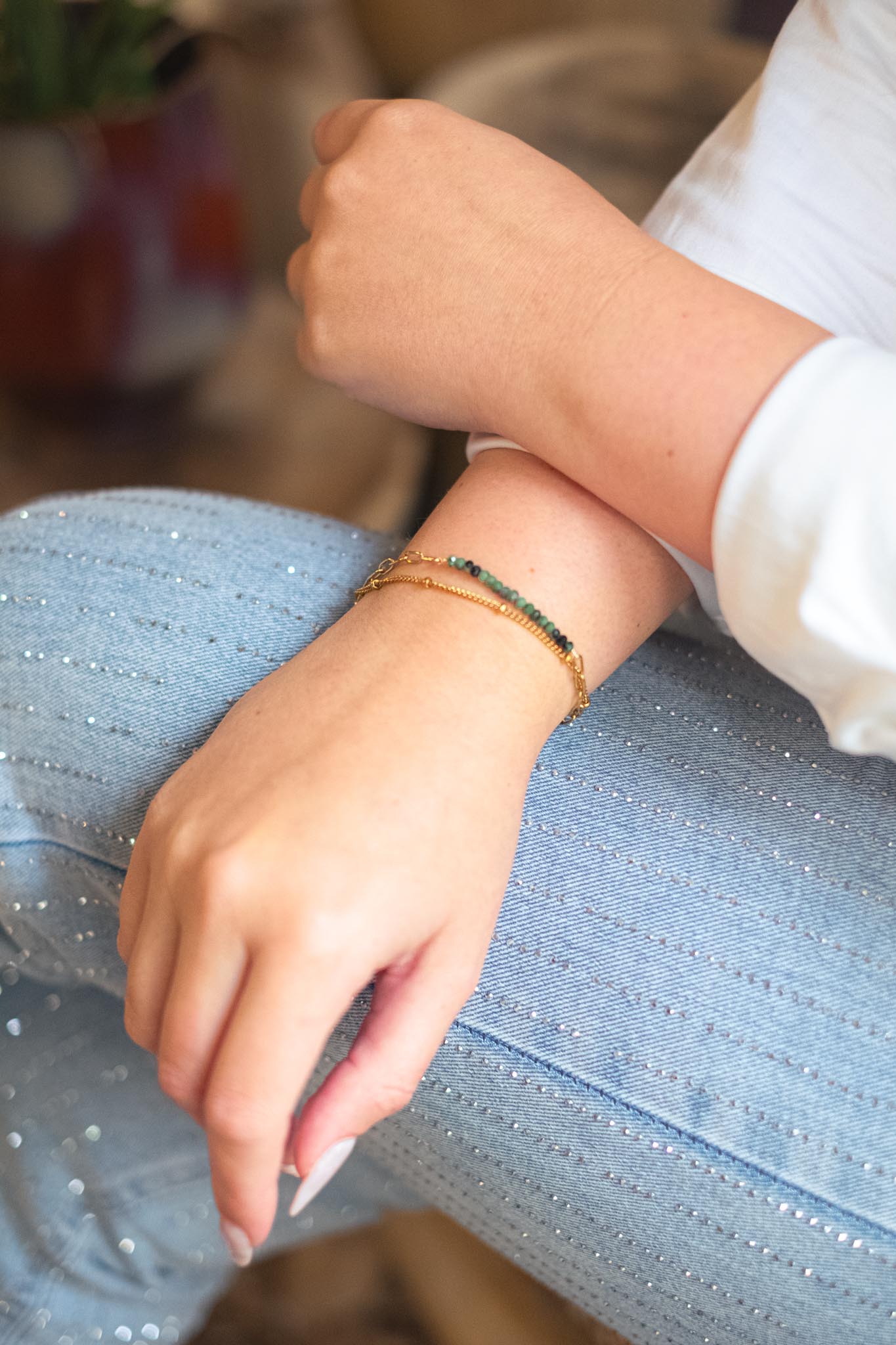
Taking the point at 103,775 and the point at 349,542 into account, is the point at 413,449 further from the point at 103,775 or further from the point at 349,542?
the point at 103,775

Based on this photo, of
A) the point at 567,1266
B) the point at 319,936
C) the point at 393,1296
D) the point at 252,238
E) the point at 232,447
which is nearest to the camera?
the point at 319,936

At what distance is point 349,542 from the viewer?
50 centimetres

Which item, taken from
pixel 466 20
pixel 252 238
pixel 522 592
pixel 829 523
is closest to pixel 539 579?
pixel 522 592

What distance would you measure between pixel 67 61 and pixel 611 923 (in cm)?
101

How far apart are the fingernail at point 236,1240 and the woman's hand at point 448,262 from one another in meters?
0.35

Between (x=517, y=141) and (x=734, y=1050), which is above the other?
(x=517, y=141)

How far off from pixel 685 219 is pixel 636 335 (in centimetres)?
11

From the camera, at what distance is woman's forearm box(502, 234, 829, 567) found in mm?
Result: 382

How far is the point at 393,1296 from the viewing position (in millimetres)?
917

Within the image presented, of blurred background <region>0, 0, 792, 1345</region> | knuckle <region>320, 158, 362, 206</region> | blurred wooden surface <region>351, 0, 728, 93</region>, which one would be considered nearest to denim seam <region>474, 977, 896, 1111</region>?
knuckle <region>320, 158, 362, 206</region>

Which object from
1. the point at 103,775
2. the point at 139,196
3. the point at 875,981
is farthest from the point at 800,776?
the point at 139,196

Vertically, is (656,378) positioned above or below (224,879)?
above

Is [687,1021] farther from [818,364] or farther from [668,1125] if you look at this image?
[818,364]

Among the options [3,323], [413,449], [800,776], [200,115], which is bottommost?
[413,449]
